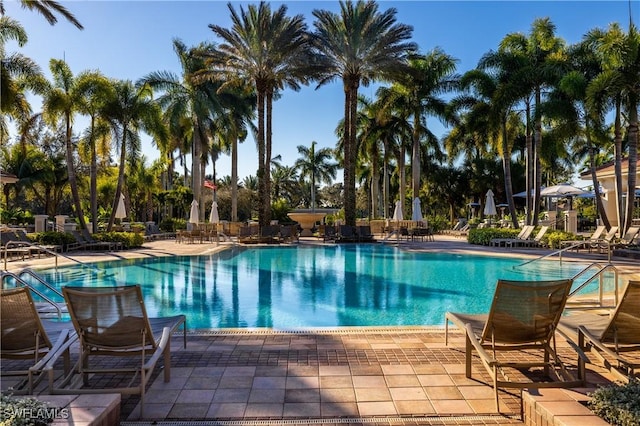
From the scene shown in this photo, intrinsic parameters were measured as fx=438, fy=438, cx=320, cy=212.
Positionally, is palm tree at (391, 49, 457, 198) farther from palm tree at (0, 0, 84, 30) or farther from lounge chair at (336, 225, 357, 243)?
palm tree at (0, 0, 84, 30)

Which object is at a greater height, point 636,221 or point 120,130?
point 120,130

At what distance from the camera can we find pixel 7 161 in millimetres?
30297

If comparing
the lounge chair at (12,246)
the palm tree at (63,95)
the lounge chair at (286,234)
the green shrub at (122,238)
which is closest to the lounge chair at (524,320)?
the lounge chair at (12,246)

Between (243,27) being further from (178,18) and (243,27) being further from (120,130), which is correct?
(178,18)

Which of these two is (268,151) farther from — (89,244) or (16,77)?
(16,77)

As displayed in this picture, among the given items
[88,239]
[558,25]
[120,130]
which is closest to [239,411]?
[88,239]

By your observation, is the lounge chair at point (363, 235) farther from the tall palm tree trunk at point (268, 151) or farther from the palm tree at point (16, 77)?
the palm tree at point (16, 77)

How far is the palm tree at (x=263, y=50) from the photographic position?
20609 millimetres

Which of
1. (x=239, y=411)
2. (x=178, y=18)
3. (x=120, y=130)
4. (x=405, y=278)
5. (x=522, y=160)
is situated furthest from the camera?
(x=522, y=160)

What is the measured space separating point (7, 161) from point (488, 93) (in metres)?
31.3

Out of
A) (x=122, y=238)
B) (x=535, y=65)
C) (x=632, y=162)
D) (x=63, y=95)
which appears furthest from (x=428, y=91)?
(x=63, y=95)

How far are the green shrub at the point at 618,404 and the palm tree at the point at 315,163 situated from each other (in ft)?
146

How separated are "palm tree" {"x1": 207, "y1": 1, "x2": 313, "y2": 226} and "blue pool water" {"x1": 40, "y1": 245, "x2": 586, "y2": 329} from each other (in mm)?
9089

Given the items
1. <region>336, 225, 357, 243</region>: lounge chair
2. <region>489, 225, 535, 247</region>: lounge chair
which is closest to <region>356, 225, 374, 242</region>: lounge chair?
<region>336, 225, 357, 243</region>: lounge chair
